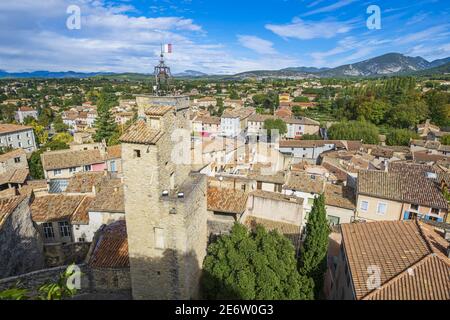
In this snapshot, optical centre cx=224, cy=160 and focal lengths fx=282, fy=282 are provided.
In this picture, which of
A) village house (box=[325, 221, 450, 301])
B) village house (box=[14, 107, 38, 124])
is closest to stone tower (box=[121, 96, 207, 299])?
village house (box=[325, 221, 450, 301])

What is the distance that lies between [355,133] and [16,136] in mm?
74888

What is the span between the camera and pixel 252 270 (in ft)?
48.8

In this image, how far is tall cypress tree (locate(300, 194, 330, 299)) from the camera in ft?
58.3

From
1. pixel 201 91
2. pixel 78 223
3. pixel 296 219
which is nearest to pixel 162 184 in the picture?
pixel 296 219

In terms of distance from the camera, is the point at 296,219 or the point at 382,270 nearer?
the point at 382,270

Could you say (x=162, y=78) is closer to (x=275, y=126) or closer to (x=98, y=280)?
(x=98, y=280)

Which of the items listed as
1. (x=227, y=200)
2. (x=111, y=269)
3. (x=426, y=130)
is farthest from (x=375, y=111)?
(x=111, y=269)

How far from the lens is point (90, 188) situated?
27.8 m

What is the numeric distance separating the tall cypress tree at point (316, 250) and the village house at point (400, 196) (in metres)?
11.5

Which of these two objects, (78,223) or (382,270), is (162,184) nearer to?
(382,270)

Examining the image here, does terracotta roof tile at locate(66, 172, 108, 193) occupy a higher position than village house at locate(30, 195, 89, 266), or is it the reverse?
terracotta roof tile at locate(66, 172, 108, 193)

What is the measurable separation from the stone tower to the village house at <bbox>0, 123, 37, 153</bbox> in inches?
2334

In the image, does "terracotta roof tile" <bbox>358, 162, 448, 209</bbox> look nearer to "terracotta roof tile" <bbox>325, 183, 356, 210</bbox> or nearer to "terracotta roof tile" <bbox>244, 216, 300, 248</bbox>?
"terracotta roof tile" <bbox>325, 183, 356, 210</bbox>
